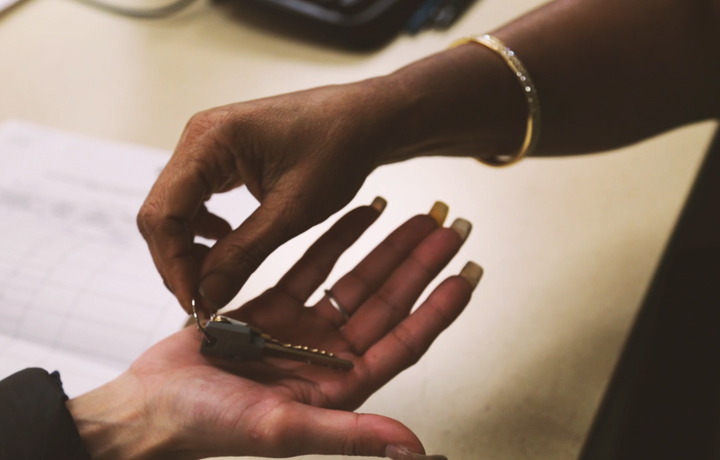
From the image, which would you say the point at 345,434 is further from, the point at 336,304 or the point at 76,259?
the point at 76,259

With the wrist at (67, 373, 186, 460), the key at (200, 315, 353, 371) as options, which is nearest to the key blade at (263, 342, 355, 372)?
the key at (200, 315, 353, 371)

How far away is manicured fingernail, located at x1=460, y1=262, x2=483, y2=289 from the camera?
58cm

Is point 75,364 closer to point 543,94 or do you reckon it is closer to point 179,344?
point 179,344

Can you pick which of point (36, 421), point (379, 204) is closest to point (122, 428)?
point (36, 421)

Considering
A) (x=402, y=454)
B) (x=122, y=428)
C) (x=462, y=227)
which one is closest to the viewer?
(x=402, y=454)

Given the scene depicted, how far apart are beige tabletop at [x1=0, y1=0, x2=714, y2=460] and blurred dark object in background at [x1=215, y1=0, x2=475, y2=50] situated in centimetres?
2

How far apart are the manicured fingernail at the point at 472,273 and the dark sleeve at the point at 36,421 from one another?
0.38 m

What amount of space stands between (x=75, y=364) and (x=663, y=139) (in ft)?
2.54

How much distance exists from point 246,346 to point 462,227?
0.87ft

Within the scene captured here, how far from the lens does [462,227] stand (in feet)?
2.06

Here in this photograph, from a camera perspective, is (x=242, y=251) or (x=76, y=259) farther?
(x=76, y=259)

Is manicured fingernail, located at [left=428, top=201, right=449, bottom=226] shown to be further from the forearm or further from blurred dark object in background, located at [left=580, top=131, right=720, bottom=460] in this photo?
blurred dark object in background, located at [left=580, top=131, right=720, bottom=460]

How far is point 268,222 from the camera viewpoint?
494mm

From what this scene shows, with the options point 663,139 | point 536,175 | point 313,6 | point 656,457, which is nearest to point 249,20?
point 313,6
